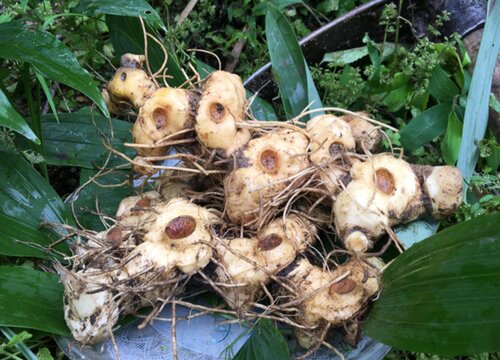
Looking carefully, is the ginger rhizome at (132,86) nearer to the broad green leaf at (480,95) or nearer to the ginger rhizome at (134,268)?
the ginger rhizome at (134,268)

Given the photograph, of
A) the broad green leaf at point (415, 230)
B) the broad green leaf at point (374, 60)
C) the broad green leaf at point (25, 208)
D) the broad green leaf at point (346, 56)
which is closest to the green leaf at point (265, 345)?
the broad green leaf at point (415, 230)

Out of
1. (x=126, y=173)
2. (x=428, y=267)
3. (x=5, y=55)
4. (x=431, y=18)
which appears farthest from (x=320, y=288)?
(x=431, y=18)

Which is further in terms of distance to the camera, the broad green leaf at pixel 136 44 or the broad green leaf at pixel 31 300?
the broad green leaf at pixel 136 44

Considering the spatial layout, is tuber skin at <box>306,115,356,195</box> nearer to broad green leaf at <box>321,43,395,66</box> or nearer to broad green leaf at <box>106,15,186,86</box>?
broad green leaf at <box>106,15,186,86</box>

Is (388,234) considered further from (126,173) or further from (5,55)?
(5,55)

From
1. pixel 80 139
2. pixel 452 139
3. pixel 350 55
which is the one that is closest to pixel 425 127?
pixel 452 139

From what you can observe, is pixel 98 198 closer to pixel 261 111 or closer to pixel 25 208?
pixel 25 208
